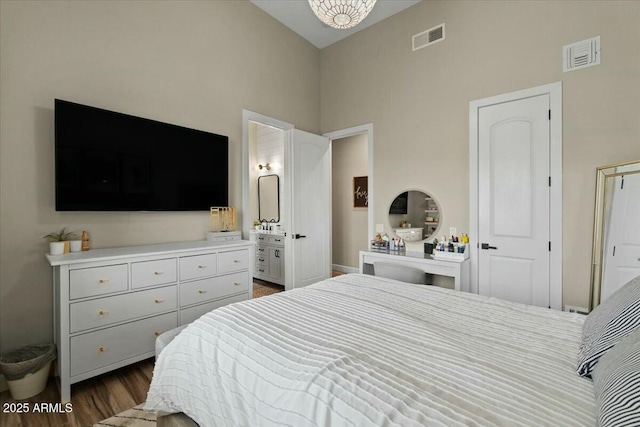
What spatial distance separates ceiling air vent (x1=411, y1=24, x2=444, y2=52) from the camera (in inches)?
127

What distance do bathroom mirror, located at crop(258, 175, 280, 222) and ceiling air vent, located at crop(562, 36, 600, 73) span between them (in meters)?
4.14

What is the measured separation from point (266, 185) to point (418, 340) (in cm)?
476

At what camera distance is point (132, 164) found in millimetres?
2475

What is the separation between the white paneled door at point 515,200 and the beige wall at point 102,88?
263cm

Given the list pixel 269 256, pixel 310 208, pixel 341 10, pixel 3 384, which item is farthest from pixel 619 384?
pixel 269 256

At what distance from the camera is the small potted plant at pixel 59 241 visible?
201cm

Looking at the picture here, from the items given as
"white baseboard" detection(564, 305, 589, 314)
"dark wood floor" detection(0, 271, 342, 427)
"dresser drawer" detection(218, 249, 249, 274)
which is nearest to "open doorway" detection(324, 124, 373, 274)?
"dresser drawer" detection(218, 249, 249, 274)

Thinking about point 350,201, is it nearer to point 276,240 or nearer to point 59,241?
point 276,240

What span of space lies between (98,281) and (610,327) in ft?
8.79

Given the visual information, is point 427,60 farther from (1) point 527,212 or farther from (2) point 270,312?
(2) point 270,312

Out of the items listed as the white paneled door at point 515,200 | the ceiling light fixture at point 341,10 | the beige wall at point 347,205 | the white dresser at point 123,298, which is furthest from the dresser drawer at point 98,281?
the beige wall at point 347,205

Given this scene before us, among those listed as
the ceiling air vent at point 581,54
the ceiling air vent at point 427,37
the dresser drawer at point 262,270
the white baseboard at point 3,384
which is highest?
the ceiling air vent at point 427,37

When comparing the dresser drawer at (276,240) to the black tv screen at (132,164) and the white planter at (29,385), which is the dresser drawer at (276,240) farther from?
the white planter at (29,385)

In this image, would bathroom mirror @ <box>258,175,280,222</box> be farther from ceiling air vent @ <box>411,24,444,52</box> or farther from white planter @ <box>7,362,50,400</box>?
white planter @ <box>7,362,50,400</box>
